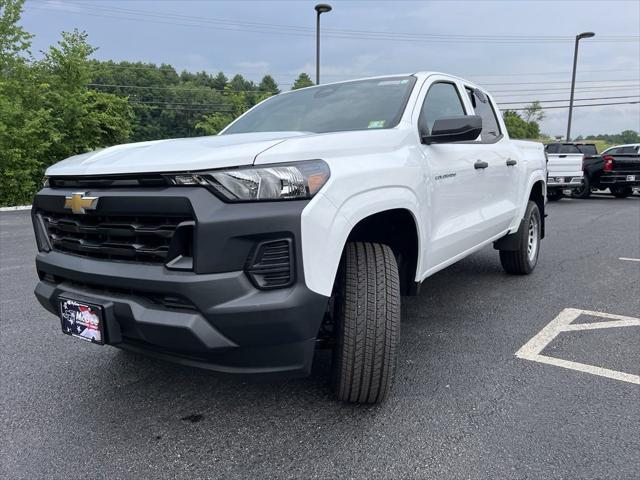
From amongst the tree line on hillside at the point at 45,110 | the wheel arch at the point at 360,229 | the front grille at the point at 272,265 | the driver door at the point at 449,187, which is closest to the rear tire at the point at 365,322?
the wheel arch at the point at 360,229

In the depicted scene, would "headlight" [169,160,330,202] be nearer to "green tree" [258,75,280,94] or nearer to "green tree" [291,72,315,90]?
"green tree" [291,72,315,90]

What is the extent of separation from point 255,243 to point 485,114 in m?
3.22

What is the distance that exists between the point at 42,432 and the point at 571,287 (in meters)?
4.50

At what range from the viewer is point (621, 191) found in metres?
15.9

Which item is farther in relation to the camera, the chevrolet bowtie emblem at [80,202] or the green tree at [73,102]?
the green tree at [73,102]

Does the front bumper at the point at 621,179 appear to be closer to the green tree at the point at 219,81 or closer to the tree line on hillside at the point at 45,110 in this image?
the tree line on hillside at the point at 45,110

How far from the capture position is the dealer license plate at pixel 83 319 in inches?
81.8

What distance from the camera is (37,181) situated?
Answer: 528 inches

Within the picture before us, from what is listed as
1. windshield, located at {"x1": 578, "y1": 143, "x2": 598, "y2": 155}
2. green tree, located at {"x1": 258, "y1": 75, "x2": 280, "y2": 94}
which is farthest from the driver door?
green tree, located at {"x1": 258, "y1": 75, "x2": 280, "y2": 94}

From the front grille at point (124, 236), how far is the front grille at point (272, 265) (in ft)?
0.91

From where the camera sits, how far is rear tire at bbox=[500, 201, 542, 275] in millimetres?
4848

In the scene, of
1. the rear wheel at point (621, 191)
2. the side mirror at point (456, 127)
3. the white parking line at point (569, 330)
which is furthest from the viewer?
the rear wheel at point (621, 191)

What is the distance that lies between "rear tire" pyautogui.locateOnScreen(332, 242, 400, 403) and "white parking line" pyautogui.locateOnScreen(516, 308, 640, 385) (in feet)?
4.23

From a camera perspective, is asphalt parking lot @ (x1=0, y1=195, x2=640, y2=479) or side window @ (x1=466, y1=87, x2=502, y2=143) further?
side window @ (x1=466, y1=87, x2=502, y2=143)
